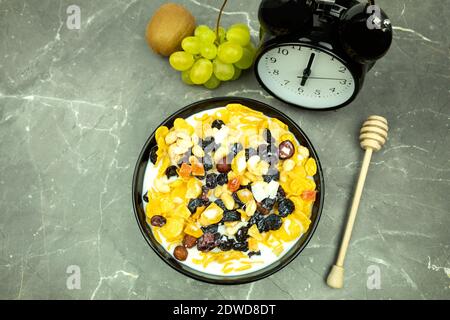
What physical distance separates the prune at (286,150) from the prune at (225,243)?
188 mm

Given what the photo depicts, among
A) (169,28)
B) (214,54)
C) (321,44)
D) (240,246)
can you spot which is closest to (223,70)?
(214,54)

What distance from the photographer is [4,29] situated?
1126 mm

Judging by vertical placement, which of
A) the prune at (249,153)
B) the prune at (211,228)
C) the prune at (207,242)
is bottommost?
the prune at (207,242)

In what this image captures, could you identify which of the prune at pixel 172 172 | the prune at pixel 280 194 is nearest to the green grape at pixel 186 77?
the prune at pixel 172 172

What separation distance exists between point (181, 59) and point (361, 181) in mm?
448

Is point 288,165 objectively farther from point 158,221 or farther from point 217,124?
point 158,221

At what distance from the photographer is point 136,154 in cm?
107

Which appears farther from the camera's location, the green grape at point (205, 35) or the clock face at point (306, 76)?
the green grape at point (205, 35)

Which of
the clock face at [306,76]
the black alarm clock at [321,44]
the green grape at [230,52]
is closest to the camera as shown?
the black alarm clock at [321,44]

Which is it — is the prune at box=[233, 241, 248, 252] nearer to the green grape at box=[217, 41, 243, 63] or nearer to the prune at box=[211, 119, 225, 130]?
the prune at box=[211, 119, 225, 130]

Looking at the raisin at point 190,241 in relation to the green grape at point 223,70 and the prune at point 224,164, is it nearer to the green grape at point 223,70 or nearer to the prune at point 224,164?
the prune at point 224,164

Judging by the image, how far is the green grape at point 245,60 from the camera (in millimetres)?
984
